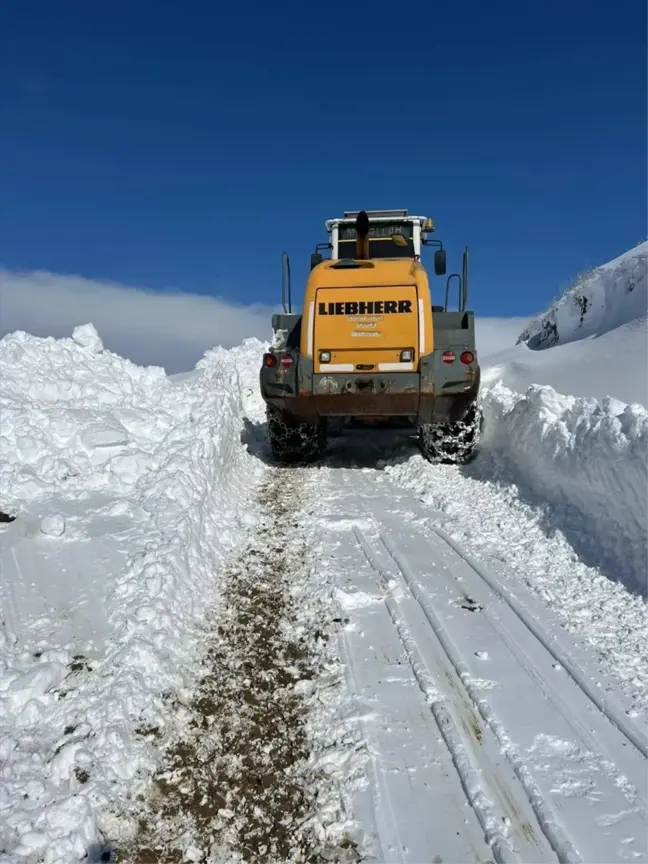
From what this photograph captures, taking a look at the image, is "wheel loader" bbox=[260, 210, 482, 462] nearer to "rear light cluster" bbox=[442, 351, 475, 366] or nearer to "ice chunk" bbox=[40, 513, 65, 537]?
"rear light cluster" bbox=[442, 351, 475, 366]

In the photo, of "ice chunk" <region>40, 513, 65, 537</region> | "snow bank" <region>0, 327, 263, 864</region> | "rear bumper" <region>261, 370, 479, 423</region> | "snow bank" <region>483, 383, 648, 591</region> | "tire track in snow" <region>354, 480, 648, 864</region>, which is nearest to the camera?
"tire track in snow" <region>354, 480, 648, 864</region>

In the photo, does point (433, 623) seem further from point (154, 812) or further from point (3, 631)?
→ point (3, 631)

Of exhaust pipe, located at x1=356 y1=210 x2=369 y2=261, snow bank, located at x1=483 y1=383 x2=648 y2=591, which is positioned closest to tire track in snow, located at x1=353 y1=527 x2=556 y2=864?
snow bank, located at x1=483 y1=383 x2=648 y2=591

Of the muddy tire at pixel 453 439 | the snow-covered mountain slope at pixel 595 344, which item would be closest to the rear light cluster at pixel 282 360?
the muddy tire at pixel 453 439

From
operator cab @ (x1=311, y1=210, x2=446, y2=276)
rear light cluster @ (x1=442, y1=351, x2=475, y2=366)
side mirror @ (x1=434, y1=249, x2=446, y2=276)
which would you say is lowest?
rear light cluster @ (x1=442, y1=351, x2=475, y2=366)

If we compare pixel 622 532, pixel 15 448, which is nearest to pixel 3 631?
pixel 15 448

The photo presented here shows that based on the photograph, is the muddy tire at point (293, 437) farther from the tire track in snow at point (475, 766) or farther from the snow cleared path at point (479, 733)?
the tire track in snow at point (475, 766)

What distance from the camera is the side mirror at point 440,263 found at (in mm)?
8320

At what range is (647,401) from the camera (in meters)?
8.54

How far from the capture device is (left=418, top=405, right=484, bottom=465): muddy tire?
7939mm

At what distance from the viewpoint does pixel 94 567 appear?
4148 mm

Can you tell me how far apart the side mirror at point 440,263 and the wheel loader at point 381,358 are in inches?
17.6

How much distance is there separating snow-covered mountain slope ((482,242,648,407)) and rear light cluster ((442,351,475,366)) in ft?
9.90

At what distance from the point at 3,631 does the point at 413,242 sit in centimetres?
749
